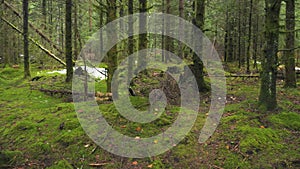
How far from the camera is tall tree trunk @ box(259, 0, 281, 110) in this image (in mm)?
6281

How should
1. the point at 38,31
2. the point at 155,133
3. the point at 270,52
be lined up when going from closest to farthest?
the point at 155,133 → the point at 270,52 → the point at 38,31

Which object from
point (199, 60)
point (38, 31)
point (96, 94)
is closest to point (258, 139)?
point (199, 60)

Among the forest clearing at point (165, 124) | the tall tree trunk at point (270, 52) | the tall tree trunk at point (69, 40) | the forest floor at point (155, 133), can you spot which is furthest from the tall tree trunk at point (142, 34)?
the tall tree trunk at point (270, 52)

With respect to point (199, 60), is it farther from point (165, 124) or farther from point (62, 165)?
point (62, 165)

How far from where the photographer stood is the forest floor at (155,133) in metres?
4.77

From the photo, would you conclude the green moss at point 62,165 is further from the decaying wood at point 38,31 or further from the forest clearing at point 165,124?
the decaying wood at point 38,31

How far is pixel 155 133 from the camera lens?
573cm

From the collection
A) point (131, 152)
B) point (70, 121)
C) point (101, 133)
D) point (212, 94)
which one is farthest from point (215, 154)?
point (212, 94)

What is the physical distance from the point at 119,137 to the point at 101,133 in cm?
45

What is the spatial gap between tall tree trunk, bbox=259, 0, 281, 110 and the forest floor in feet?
1.74

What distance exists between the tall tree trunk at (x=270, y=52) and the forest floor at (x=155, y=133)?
0.53 meters

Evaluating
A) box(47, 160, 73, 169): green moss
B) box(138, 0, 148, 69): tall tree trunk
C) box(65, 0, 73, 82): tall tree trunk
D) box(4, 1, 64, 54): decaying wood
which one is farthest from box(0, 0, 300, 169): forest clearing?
box(4, 1, 64, 54): decaying wood

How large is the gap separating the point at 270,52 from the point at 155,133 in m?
3.60

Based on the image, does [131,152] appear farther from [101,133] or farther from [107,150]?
[101,133]
